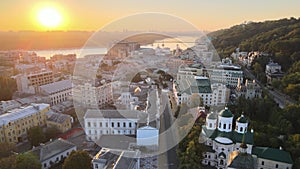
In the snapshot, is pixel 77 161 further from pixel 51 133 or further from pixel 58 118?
pixel 58 118

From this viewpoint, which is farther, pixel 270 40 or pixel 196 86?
pixel 270 40

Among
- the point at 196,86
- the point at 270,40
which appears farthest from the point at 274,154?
the point at 270,40

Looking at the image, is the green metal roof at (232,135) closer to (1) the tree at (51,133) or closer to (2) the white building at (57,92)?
(1) the tree at (51,133)

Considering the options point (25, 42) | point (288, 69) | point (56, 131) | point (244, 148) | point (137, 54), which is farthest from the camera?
point (25, 42)

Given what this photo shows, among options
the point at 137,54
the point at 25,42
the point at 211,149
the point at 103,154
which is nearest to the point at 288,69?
the point at 211,149

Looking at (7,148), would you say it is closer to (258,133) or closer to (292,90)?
(258,133)

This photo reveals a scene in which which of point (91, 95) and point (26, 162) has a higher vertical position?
point (91, 95)

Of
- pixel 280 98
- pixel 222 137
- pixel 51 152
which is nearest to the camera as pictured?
pixel 222 137
